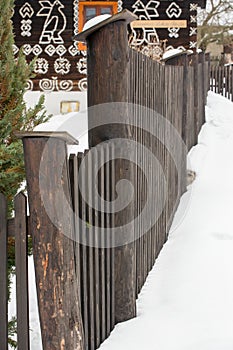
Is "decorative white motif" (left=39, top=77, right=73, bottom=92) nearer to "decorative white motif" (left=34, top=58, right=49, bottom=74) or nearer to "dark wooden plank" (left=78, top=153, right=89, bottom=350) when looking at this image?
"decorative white motif" (left=34, top=58, right=49, bottom=74)

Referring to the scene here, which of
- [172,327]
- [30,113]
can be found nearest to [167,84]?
[30,113]

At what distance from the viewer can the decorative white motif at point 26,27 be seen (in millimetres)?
15779

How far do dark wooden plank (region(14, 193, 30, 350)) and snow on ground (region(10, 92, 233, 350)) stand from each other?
17.8 inches

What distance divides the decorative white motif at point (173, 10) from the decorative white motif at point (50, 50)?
9.83ft

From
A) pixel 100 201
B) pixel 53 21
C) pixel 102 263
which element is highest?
pixel 53 21

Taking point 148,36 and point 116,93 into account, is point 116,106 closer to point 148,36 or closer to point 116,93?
point 116,93

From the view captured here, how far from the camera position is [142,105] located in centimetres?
489

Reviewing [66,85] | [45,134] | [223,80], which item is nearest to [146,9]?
[66,85]

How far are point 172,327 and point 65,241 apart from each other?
4.64 feet

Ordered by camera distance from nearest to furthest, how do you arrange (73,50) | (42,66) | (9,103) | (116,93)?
(9,103) < (116,93) < (73,50) < (42,66)

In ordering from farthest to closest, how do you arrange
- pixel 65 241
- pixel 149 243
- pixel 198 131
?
1. pixel 198 131
2. pixel 149 243
3. pixel 65 241

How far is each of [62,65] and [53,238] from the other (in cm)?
1337

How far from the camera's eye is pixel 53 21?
15.7 metres

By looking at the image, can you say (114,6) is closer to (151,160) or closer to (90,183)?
(151,160)
